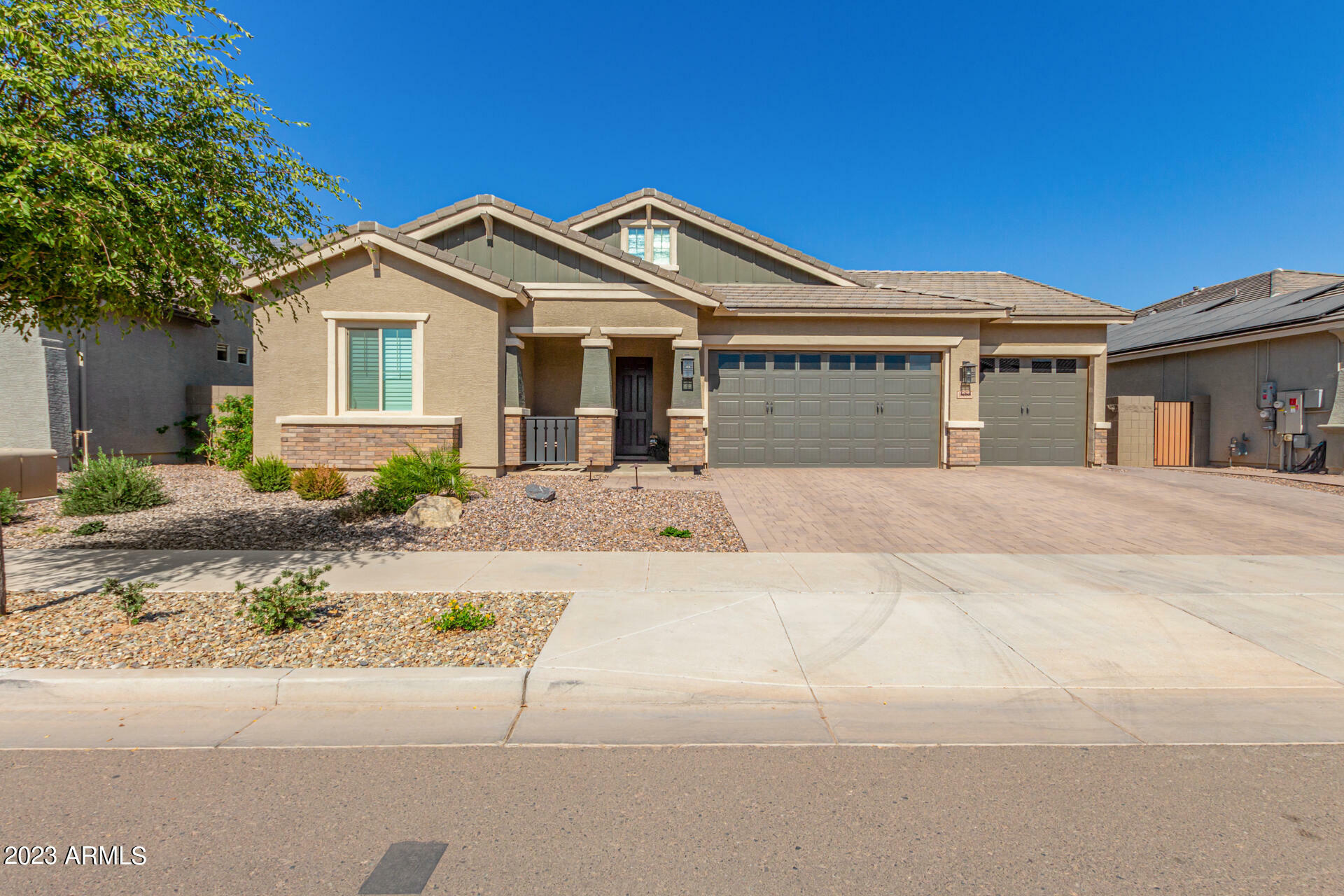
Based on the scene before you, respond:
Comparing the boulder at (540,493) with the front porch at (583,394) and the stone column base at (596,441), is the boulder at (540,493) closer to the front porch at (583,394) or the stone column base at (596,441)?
the front porch at (583,394)

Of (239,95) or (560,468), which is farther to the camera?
(560,468)

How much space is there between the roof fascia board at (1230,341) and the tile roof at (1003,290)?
134 inches

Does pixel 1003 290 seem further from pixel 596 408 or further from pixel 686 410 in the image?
pixel 596 408

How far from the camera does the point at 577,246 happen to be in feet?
44.6

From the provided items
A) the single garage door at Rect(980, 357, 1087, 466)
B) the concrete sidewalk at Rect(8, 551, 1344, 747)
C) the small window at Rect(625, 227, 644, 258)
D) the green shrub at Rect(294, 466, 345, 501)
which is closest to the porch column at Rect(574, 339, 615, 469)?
the green shrub at Rect(294, 466, 345, 501)

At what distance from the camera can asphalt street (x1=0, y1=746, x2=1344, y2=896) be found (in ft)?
8.43

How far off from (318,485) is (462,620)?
6.82 m

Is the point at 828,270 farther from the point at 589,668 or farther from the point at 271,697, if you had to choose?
the point at 271,697

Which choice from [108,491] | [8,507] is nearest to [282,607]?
[108,491]

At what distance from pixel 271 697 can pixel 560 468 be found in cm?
963

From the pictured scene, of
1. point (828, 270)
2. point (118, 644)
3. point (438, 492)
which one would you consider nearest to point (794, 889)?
point (118, 644)

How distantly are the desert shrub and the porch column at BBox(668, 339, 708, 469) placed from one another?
29.3ft

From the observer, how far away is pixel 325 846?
9.00 ft

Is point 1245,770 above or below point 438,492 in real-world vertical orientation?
below
